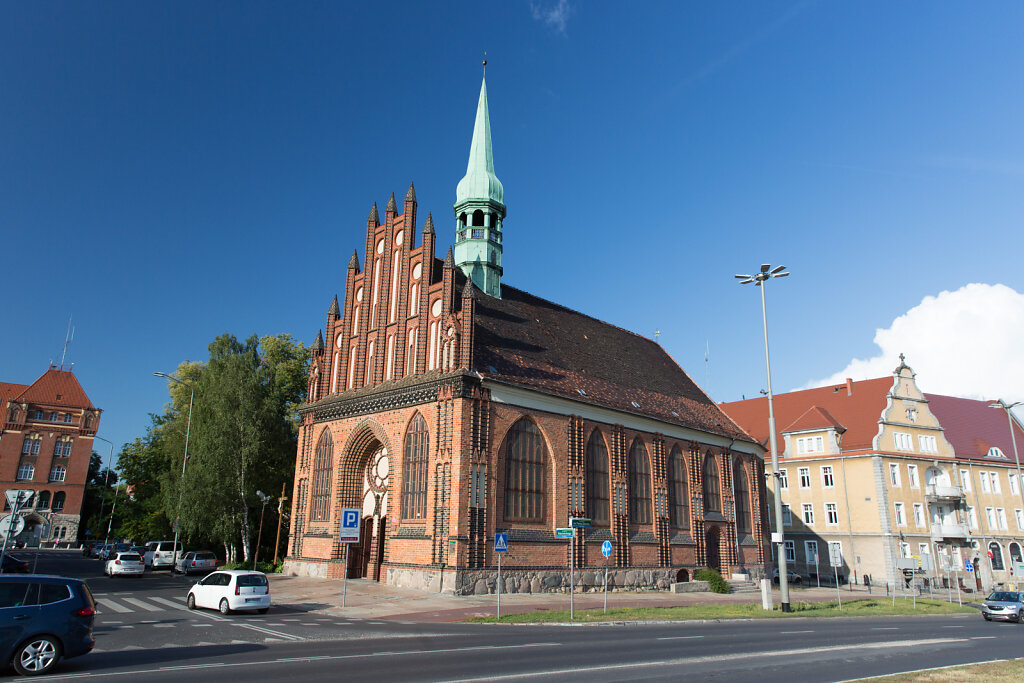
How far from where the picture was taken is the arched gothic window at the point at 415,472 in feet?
94.1

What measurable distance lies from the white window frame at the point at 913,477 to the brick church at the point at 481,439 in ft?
58.5

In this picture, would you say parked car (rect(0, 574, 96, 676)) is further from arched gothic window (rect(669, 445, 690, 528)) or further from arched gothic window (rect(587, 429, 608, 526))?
arched gothic window (rect(669, 445, 690, 528))

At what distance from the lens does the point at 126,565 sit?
33.2 m

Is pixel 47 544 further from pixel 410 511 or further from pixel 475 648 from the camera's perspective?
Answer: pixel 475 648

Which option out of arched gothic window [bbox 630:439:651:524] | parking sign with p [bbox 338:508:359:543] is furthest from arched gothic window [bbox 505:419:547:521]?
parking sign with p [bbox 338:508:359:543]

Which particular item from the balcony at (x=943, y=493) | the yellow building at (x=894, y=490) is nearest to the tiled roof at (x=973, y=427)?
the yellow building at (x=894, y=490)

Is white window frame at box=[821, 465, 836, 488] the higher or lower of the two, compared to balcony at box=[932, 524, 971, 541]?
higher

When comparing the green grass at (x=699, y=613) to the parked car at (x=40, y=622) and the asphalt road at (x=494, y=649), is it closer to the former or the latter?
the asphalt road at (x=494, y=649)

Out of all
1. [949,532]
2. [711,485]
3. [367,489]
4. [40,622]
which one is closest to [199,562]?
[367,489]

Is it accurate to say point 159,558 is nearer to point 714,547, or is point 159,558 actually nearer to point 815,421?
point 714,547

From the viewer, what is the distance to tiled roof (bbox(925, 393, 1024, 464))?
186ft

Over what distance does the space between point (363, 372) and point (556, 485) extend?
448 inches

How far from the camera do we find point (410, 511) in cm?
2903

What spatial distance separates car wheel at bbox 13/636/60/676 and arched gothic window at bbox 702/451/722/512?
118 ft
